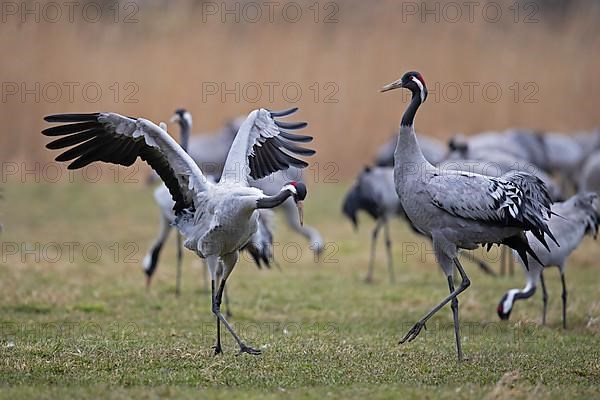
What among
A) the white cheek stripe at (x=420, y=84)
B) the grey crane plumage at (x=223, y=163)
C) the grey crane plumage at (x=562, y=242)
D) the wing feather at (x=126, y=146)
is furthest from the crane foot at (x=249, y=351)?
the grey crane plumage at (x=223, y=163)

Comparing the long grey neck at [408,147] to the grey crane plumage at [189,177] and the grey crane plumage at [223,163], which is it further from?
the grey crane plumage at [223,163]

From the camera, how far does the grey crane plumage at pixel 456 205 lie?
20.0 feet

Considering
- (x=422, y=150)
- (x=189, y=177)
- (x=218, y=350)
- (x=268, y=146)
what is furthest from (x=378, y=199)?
(x=218, y=350)

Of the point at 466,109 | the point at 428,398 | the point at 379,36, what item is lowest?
the point at 428,398

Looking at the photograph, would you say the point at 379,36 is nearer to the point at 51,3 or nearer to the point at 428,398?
the point at 51,3

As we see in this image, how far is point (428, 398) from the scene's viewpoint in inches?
188

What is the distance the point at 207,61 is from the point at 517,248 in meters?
12.0

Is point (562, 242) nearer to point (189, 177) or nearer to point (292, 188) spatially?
point (292, 188)

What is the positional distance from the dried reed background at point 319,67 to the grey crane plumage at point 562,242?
9.29m

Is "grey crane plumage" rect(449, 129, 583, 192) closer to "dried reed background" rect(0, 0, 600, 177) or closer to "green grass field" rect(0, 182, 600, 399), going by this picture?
"green grass field" rect(0, 182, 600, 399)

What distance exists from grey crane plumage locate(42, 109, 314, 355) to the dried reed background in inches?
401

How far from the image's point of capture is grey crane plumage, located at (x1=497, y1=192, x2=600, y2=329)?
777 cm

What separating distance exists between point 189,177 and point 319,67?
11.9 m

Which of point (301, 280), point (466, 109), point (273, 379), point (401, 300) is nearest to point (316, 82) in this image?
point (466, 109)
